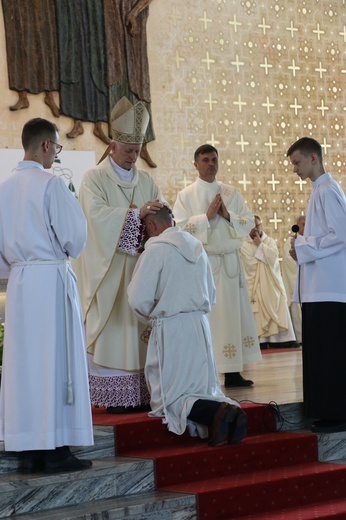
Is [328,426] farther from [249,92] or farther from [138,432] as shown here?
[249,92]

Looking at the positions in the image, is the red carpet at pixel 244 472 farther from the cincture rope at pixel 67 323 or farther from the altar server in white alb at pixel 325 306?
the cincture rope at pixel 67 323

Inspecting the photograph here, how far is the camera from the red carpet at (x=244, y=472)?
16.8 ft

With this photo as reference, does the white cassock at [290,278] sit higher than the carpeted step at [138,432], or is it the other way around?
the white cassock at [290,278]

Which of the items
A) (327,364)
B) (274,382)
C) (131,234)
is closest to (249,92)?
(274,382)

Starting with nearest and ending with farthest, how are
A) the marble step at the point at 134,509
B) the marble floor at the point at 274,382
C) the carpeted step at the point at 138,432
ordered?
the marble step at the point at 134,509, the carpeted step at the point at 138,432, the marble floor at the point at 274,382

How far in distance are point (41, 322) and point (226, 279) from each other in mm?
3157

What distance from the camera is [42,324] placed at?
4.86 m

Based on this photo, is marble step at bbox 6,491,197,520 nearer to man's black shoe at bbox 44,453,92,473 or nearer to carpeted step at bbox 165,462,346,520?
carpeted step at bbox 165,462,346,520

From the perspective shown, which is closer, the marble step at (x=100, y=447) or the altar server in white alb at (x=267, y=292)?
the marble step at (x=100, y=447)

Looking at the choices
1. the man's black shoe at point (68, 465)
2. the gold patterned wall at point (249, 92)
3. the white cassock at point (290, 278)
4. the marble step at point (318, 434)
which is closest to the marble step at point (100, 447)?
the man's black shoe at point (68, 465)

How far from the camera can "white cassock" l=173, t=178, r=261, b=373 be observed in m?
7.60

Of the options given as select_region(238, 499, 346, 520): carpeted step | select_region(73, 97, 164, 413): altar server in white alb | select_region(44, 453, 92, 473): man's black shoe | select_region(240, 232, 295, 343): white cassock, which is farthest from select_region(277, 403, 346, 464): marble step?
select_region(240, 232, 295, 343): white cassock

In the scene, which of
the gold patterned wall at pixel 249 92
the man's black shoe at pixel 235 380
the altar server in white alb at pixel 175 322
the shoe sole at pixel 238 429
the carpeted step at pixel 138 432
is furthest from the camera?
the gold patterned wall at pixel 249 92

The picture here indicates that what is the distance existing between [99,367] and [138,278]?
0.76 m
